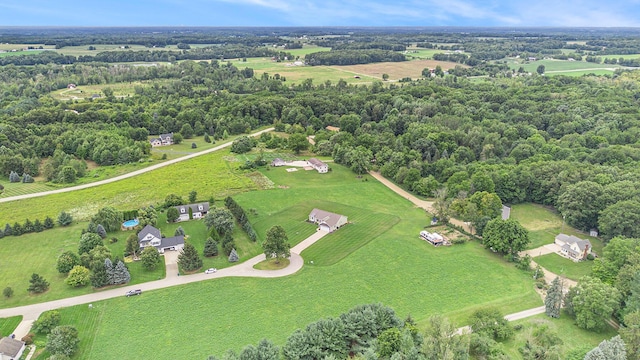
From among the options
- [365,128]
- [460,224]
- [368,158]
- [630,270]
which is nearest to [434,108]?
[365,128]

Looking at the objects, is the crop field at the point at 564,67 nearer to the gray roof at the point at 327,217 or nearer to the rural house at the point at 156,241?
the gray roof at the point at 327,217

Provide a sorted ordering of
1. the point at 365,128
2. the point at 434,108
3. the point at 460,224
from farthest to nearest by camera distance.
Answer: the point at 434,108
the point at 365,128
the point at 460,224

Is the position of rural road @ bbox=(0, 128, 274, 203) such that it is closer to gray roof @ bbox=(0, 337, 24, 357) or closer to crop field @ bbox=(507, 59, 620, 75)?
Answer: gray roof @ bbox=(0, 337, 24, 357)

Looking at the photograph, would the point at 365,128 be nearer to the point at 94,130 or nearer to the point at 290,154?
the point at 290,154

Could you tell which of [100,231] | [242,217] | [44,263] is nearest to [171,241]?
[242,217]

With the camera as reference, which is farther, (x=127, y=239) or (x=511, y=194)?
(x=511, y=194)

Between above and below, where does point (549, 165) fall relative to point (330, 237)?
above

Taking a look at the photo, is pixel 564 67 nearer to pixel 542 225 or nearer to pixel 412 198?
pixel 542 225

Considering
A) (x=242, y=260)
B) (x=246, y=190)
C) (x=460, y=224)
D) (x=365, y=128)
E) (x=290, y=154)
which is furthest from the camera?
(x=365, y=128)
